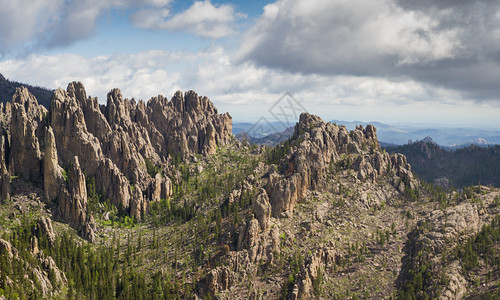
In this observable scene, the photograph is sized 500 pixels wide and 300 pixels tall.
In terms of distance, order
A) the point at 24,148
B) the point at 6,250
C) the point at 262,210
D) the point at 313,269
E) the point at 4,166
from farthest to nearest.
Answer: the point at 24,148 < the point at 4,166 < the point at 262,210 < the point at 313,269 < the point at 6,250

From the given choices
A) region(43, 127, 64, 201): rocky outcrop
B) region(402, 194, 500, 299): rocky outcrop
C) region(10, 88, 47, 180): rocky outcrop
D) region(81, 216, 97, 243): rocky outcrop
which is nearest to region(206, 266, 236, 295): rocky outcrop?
region(81, 216, 97, 243): rocky outcrop

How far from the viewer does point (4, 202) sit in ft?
566

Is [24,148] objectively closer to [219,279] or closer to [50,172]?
[50,172]

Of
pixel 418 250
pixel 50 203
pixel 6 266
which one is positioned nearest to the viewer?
pixel 6 266

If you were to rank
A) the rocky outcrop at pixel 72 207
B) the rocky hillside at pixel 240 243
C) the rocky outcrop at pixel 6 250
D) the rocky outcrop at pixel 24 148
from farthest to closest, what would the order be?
the rocky outcrop at pixel 24 148
the rocky outcrop at pixel 72 207
the rocky hillside at pixel 240 243
the rocky outcrop at pixel 6 250

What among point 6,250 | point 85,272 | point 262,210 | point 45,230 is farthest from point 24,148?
point 262,210

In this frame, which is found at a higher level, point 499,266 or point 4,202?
point 4,202

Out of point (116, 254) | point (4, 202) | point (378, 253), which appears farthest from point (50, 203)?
point (378, 253)

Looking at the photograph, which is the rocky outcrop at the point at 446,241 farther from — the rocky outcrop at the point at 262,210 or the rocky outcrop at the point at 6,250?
the rocky outcrop at the point at 6,250

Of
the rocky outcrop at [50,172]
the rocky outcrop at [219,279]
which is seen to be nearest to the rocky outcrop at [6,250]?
the rocky outcrop at [50,172]

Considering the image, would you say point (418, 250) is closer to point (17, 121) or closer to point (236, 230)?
point (236, 230)

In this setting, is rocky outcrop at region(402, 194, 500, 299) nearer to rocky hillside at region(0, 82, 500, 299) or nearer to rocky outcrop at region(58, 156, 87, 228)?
rocky hillside at region(0, 82, 500, 299)

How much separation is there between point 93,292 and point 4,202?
7583 cm

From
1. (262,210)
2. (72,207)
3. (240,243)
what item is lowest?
(240,243)
